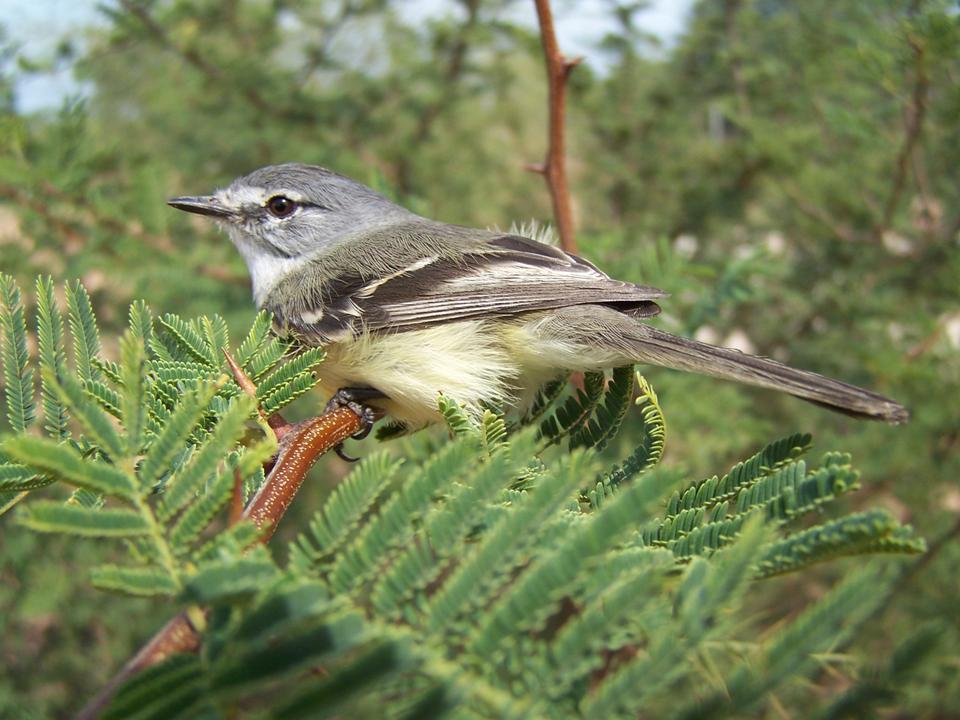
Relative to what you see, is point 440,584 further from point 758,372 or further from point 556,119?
point 556,119

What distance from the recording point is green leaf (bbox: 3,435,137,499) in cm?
98

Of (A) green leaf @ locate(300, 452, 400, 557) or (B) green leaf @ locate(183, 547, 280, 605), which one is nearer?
(B) green leaf @ locate(183, 547, 280, 605)

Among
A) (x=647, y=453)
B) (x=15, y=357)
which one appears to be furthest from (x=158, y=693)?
(x=647, y=453)

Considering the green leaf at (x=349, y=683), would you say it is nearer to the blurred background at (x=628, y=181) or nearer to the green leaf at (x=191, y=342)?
the green leaf at (x=191, y=342)

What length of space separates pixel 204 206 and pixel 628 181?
2785mm

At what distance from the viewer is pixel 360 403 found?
2.77m

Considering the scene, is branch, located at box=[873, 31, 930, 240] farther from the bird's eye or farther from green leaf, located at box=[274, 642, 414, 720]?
green leaf, located at box=[274, 642, 414, 720]

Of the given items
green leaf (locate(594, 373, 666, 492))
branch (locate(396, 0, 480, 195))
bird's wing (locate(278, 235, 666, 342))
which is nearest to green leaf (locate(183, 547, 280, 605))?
green leaf (locate(594, 373, 666, 492))

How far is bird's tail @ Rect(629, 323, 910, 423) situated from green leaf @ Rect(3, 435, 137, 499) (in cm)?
155

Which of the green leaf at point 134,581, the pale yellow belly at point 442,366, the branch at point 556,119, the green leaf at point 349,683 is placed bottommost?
the pale yellow belly at point 442,366

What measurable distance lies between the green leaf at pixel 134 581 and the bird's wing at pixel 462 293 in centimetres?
184

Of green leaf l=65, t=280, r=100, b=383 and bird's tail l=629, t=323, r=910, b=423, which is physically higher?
green leaf l=65, t=280, r=100, b=383

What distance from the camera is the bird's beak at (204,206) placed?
3.41 metres

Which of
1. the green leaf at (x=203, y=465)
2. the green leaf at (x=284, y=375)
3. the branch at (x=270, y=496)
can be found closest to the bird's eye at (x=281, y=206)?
the branch at (x=270, y=496)
